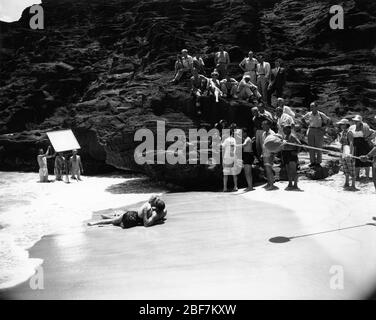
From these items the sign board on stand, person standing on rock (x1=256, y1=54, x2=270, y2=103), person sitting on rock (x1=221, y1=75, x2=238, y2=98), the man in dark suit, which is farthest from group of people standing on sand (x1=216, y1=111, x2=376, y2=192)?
the sign board on stand

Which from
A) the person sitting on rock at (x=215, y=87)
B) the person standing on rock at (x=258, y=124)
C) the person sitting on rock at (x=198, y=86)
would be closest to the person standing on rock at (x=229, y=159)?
the person standing on rock at (x=258, y=124)

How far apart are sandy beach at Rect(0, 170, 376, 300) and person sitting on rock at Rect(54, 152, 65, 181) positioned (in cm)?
706

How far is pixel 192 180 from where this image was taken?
1123 centimetres

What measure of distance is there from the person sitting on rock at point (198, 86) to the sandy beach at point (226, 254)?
169 inches

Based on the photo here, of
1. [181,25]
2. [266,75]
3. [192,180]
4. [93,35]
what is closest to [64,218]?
[192,180]

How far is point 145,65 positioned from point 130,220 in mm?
11010

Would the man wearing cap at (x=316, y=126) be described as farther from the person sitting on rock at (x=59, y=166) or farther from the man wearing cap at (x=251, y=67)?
the person sitting on rock at (x=59, y=166)

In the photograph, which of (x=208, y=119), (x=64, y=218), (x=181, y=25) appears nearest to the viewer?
(x=64, y=218)

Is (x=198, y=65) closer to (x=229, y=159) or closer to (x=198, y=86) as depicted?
(x=198, y=86)

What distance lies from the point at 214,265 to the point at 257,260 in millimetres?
584

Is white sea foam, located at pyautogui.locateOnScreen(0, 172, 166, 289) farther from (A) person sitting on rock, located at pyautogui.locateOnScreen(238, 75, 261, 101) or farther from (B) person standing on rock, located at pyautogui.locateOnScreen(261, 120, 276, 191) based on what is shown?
(A) person sitting on rock, located at pyautogui.locateOnScreen(238, 75, 261, 101)

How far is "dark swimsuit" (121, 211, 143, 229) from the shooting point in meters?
7.27
